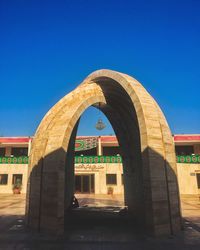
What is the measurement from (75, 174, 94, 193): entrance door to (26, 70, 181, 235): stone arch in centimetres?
2021

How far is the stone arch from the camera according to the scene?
1214 cm

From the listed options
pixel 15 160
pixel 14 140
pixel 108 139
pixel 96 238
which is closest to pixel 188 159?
pixel 108 139

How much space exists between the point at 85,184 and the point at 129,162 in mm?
21371

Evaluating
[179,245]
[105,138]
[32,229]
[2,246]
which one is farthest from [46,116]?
[105,138]

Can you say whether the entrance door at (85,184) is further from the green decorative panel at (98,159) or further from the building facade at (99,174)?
the green decorative panel at (98,159)

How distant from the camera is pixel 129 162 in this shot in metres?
18.0

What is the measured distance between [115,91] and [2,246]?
11.9 m

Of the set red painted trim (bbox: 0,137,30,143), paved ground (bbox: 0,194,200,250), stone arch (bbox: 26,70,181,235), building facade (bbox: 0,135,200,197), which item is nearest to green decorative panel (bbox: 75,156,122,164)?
building facade (bbox: 0,135,200,197)

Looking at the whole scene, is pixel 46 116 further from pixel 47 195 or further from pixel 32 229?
pixel 32 229

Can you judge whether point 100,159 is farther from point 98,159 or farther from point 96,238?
point 96,238

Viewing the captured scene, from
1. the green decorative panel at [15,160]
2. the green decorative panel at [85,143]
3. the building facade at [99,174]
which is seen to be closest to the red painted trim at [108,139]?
the green decorative panel at [85,143]

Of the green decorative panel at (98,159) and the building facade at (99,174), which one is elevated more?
the green decorative panel at (98,159)

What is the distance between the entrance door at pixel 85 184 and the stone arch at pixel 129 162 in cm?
2021

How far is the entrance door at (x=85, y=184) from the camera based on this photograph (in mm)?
37312
